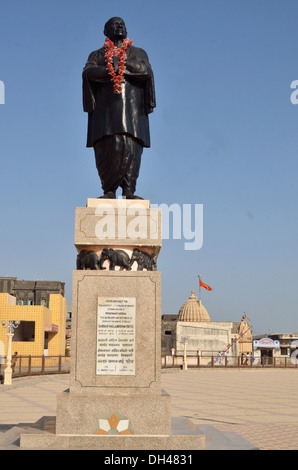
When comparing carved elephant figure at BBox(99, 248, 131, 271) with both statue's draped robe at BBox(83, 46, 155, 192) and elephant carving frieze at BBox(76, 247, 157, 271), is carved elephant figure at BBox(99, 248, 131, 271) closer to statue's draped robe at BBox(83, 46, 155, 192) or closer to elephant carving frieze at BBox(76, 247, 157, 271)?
elephant carving frieze at BBox(76, 247, 157, 271)

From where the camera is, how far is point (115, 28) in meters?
7.75

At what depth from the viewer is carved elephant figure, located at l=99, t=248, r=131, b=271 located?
22.4 ft

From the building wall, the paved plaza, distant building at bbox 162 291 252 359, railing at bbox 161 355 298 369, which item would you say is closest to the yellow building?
railing at bbox 161 355 298 369

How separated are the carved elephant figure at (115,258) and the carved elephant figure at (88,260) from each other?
2.6 inches

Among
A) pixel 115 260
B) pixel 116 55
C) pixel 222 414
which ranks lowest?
pixel 222 414

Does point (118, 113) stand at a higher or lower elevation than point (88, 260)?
higher

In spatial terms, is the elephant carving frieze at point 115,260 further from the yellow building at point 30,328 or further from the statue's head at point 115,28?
the yellow building at point 30,328

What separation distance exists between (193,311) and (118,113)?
66172mm

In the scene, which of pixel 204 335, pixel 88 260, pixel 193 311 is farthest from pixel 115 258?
pixel 193 311

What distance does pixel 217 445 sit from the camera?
257 inches

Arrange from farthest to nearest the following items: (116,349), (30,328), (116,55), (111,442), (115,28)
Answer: (30,328), (115,28), (116,55), (116,349), (111,442)

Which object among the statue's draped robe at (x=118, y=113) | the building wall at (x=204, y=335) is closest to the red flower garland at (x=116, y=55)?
the statue's draped robe at (x=118, y=113)

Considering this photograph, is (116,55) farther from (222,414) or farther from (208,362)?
(208,362)

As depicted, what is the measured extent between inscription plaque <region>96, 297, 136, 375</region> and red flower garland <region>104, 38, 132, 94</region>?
10.0ft
